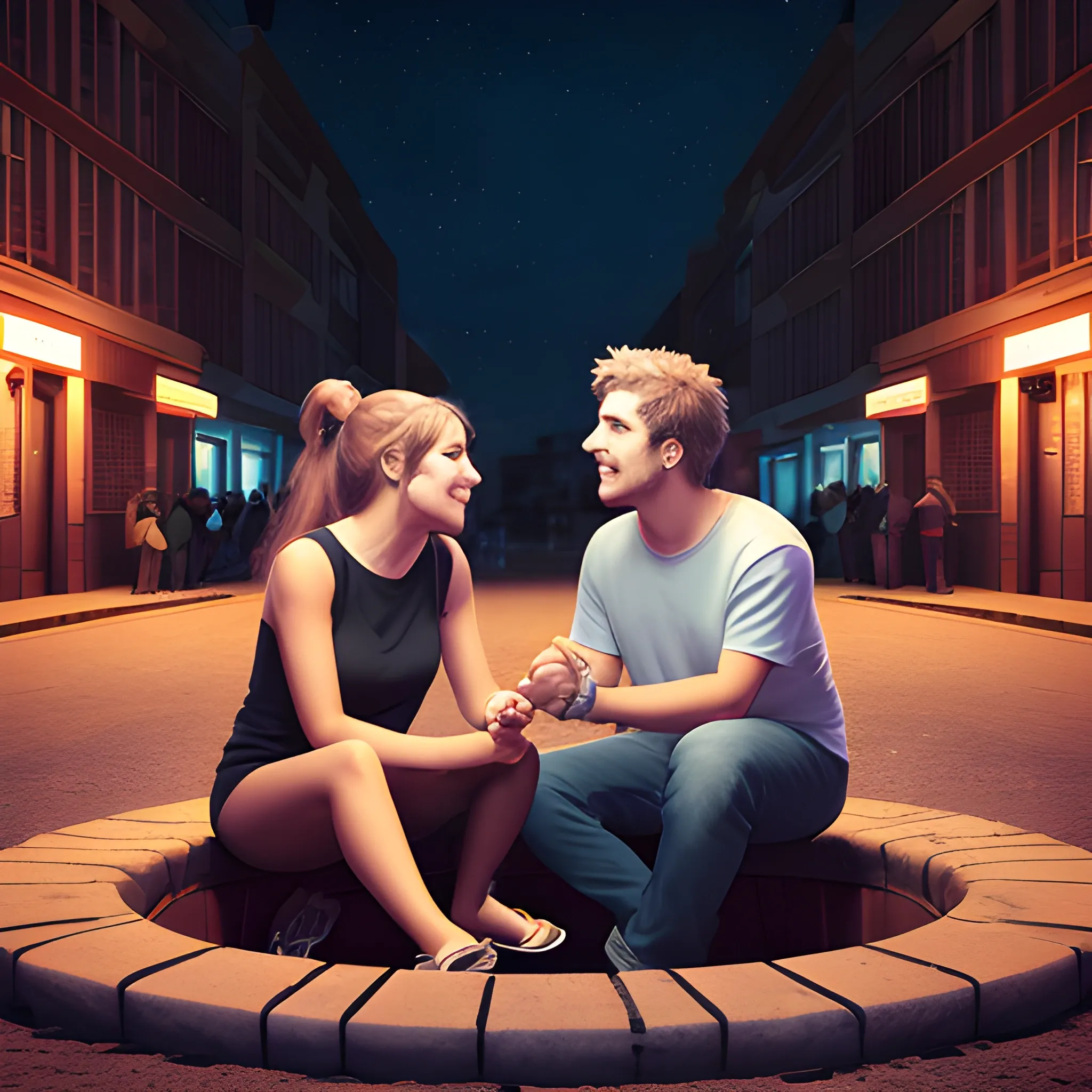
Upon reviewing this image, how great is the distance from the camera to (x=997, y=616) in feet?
42.5

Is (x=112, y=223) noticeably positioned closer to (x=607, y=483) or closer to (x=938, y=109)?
(x=938, y=109)

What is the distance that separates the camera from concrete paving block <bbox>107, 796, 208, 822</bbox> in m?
2.75

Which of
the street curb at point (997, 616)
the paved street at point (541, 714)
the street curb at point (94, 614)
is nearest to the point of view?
the paved street at point (541, 714)

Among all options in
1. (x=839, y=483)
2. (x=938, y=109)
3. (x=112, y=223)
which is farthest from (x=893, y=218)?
(x=112, y=223)

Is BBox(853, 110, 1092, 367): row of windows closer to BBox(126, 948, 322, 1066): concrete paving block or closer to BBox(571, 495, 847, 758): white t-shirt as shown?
BBox(571, 495, 847, 758): white t-shirt

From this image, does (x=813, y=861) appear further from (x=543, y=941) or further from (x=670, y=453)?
(x=670, y=453)

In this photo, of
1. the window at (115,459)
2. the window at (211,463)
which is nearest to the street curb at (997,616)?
the window at (115,459)

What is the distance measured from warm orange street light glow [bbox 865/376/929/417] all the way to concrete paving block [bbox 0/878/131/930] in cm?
1966

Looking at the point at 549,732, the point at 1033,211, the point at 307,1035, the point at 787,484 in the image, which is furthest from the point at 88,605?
the point at 787,484

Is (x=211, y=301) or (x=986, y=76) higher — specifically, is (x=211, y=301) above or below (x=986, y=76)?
below

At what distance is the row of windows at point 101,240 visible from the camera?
51.2ft

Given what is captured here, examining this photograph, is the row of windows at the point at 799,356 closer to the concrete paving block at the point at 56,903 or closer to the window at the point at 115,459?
the window at the point at 115,459

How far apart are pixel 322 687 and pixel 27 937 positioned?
68 cm

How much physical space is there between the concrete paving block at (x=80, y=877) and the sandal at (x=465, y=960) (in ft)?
2.09
